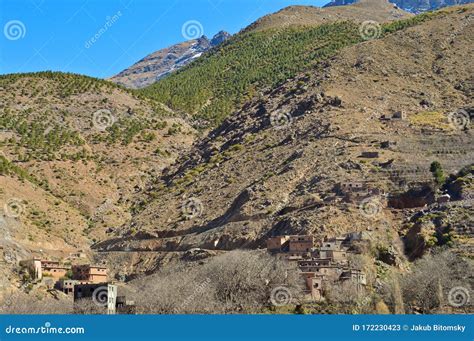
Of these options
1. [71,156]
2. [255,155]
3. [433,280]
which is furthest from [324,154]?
[71,156]

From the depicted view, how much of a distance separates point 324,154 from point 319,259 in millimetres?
29230

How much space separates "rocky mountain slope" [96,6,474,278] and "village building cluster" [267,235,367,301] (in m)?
3.71

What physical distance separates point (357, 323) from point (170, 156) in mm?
94364

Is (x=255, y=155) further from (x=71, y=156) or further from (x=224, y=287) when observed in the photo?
(x=224, y=287)

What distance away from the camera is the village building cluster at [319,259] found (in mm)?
85750

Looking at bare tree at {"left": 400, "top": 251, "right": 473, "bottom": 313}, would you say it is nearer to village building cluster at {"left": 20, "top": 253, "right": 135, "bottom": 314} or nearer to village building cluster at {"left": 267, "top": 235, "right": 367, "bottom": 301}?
village building cluster at {"left": 267, "top": 235, "right": 367, "bottom": 301}

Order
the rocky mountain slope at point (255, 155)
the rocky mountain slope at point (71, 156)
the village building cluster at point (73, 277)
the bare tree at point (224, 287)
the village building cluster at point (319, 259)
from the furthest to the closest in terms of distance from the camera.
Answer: the rocky mountain slope at point (71, 156)
the rocky mountain slope at point (255, 155)
the village building cluster at point (73, 277)
the village building cluster at point (319, 259)
the bare tree at point (224, 287)

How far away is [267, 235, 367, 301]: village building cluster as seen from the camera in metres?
85.8

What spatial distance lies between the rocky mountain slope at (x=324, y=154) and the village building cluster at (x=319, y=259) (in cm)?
371

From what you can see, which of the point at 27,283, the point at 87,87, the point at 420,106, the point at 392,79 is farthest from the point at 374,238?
the point at 87,87

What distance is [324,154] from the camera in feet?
385

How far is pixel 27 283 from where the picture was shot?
10244 centimetres

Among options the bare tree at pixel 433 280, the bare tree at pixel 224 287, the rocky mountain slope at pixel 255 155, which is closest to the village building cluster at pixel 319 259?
the bare tree at pixel 224 287

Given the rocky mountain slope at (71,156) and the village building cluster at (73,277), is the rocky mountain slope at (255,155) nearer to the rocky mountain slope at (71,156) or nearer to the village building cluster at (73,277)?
the rocky mountain slope at (71,156)
